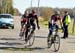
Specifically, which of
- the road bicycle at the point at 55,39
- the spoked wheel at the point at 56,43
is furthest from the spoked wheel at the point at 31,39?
the spoked wheel at the point at 56,43

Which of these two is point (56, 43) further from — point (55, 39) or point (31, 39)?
point (31, 39)

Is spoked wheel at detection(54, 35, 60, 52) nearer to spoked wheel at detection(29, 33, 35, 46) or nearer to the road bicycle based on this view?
the road bicycle

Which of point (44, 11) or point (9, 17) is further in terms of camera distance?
point (44, 11)

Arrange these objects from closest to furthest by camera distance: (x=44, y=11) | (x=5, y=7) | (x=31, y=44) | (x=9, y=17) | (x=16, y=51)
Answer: (x=16, y=51)
(x=31, y=44)
(x=9, y=17)
(x=44, y=11)
(x=5, y=7)

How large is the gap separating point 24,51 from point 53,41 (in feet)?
4.57

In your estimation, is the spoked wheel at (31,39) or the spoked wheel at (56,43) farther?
the spoked wheel at (31,39)

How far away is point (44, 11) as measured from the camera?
78875 mm

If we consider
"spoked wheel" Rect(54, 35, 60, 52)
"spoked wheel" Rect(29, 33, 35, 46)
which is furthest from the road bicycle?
"spoked wheel" Rect(29, 33, 35, 46)

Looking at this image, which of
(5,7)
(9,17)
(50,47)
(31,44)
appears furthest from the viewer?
(5,7)

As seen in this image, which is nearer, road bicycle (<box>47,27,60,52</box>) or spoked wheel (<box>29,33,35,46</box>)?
road bicycle (<box>47,27,60,52</box>)

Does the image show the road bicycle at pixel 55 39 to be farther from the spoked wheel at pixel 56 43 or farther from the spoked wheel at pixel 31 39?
the spoked wheel at pixel 31 39

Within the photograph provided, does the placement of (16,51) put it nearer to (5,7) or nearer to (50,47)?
(50,47)

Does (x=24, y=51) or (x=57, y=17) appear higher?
(x=57, y=17)

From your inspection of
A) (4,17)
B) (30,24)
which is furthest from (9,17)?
(30,24)
